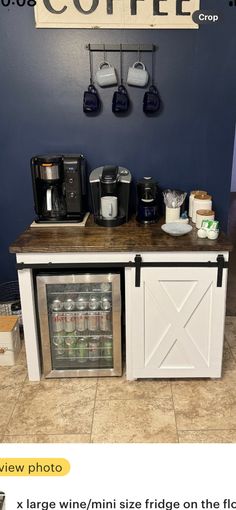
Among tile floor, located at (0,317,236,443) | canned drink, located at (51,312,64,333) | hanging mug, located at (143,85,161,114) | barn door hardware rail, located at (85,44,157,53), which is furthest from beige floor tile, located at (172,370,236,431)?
barn door hardware rail, located at (85,44,157,53)

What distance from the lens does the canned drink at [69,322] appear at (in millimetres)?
2320

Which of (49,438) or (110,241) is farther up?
(110,241)

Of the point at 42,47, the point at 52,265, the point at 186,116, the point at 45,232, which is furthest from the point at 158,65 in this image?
the point at 52,265

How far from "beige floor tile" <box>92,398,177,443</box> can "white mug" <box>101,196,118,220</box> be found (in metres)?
1.02

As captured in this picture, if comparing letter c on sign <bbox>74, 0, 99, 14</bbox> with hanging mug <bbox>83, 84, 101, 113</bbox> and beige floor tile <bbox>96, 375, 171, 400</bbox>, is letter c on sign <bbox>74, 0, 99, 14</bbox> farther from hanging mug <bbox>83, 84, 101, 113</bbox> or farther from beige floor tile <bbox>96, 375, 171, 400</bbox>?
beige floor tile <bbox>96, 375, 171, 400</bbox>

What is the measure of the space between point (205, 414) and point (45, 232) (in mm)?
1283

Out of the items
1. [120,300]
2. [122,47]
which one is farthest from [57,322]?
[122,47]

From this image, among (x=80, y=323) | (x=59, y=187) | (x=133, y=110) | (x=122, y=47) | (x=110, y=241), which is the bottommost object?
(x=80, y=323)

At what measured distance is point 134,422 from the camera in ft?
6.78

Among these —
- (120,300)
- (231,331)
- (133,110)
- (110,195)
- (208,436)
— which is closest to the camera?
(208,436)

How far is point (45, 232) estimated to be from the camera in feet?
7.68

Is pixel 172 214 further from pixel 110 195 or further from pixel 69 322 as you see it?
pixel 69 322

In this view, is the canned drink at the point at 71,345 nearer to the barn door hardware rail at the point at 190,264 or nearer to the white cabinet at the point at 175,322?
the white cabinet at the point at 175,322

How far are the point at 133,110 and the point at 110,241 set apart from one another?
924mm
